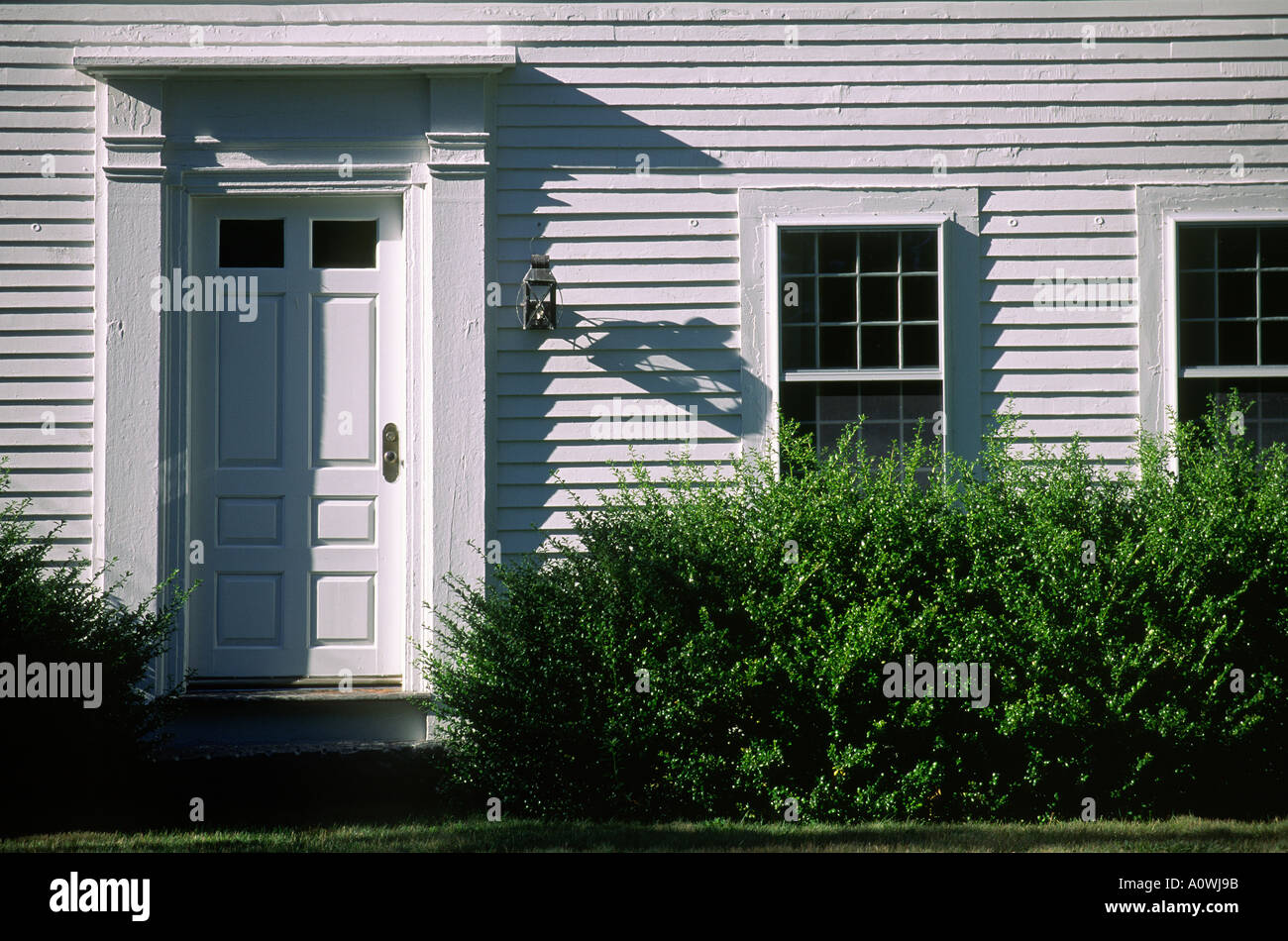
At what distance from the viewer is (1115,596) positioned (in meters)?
5.12

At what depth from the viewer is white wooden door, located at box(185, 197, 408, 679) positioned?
6211 mm

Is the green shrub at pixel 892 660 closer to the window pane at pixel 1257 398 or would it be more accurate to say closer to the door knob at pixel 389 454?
the window pane at pixel 1257 398

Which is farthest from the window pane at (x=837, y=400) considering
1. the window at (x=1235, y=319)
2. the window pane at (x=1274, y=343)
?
the window pane at (x=1274, y=343)

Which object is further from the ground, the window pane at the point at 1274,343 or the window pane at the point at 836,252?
the window pane at the point at 836,252

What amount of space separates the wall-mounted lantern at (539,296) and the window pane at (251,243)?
135cm

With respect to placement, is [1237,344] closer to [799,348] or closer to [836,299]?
[836,299]

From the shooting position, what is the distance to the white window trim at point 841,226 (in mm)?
6285

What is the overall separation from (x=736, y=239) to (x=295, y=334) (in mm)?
2394

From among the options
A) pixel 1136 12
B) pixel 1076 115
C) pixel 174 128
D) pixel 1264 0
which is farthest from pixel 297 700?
pixel 1264 0

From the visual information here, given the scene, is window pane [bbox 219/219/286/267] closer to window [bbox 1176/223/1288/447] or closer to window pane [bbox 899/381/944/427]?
window pane [bbox 899/381/944/427]

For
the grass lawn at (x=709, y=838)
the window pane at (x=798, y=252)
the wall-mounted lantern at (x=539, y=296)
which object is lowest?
the grass lawn at (x=709, y=838)

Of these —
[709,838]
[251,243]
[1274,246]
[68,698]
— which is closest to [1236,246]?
[1274,246]

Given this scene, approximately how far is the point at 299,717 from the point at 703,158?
11.8 feet

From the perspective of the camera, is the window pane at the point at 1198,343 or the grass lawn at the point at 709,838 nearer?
the grass lawn at the point at 709,838
